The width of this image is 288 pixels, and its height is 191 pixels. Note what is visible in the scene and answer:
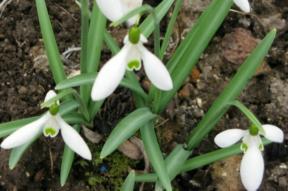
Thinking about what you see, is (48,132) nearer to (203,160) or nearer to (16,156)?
(16,156)

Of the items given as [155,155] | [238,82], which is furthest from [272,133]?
[155,155]

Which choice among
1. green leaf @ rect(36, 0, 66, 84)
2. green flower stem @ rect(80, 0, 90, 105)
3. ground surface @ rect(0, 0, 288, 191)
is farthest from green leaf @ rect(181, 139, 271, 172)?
green leaf @ rect(36, 0, 66, 84)

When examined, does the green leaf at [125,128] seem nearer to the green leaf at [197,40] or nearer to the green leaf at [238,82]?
the green leaf at [197,40]

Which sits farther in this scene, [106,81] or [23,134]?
[23,134]

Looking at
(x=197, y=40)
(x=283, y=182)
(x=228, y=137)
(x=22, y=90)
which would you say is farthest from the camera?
(x=22, y=90)

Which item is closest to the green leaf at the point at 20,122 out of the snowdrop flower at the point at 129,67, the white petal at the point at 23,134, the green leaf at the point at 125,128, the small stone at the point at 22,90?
the green leaf at the point at 125,128

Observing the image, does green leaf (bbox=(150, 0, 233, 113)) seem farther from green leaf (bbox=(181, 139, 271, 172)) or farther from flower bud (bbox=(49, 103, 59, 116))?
flower bud (bbox=(49, 103, 59, 116))

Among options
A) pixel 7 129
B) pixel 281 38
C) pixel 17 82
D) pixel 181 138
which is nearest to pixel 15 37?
pixel 17 82
